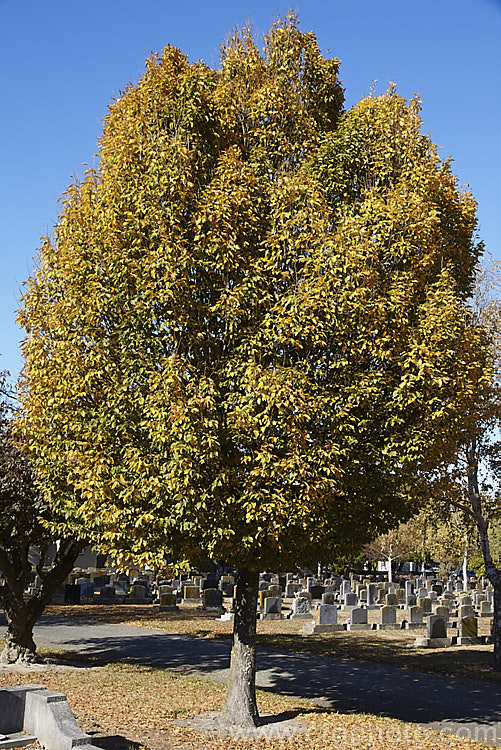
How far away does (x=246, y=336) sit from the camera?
9.30 meters

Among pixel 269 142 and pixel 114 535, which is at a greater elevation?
pixel 269 142

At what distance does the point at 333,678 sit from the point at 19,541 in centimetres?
781

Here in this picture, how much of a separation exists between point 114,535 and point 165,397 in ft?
7.24

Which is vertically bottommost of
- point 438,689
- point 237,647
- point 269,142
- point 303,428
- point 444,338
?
point 438,689

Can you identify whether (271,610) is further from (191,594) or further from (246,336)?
(246,336)

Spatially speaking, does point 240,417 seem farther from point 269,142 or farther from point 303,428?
point 269,142

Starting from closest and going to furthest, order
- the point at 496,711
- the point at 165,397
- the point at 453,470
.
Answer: the point at 165,397 < the point at 496,711 < the point at 453,470

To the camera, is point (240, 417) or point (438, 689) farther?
point (438, 689)

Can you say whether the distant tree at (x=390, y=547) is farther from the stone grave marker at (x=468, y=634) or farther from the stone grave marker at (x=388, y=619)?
the stone grave marker at (x=468, y=634)

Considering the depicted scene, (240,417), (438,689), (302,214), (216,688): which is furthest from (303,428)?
(438,689)

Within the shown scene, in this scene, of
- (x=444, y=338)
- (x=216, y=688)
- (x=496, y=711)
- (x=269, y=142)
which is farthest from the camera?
(x=216, y=688)

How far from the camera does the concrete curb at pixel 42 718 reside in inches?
313

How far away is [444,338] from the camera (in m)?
9.27

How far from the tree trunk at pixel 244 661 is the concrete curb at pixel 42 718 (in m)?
2.87
